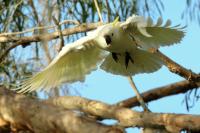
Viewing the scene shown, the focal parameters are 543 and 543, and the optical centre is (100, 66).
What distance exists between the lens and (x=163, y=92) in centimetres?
180

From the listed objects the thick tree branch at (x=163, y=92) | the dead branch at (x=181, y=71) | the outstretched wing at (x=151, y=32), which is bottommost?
the thick tree branch at (x=163, y=92)

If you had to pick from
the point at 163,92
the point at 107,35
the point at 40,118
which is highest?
the point at 107,35

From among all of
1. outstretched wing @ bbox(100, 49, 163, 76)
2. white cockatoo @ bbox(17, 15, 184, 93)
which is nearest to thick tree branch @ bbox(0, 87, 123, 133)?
white cockatoo @ bbox(17, 15, 184, 93)

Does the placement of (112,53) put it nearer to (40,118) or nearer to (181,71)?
(181,71)

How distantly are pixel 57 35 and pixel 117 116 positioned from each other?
2.45 feet

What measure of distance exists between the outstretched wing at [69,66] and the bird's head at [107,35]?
32 millimetres

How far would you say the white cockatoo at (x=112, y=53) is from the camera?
1649 millimetres

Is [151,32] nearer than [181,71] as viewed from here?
No

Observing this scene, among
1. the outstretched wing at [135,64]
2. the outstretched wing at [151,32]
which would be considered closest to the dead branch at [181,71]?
the outstretched wing at [151,32]

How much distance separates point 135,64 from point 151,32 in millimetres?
161

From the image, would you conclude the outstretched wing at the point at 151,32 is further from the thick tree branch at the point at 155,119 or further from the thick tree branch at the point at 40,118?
Answer: the thick tree branch at the point at 40,118

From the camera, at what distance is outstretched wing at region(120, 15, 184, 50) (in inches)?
66.0

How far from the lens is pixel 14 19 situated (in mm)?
2465

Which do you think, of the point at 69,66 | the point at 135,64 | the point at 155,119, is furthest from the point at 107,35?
the point at 155,119
